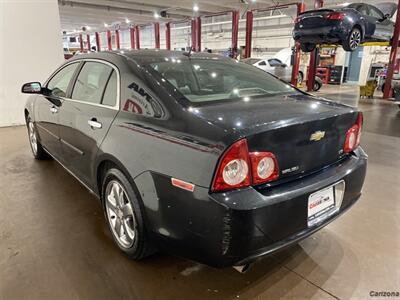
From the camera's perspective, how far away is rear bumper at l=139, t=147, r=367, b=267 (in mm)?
1262

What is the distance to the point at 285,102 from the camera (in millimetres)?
1765

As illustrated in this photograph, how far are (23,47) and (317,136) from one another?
6039 mm

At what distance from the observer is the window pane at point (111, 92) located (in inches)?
74.2

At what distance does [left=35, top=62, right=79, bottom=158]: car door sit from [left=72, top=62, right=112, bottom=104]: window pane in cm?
22

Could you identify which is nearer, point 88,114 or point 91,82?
point 88,114

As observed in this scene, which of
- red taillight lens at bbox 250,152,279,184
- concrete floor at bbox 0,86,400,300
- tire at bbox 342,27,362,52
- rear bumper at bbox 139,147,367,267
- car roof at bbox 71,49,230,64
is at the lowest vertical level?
concrete floor at bbox 0,86,400,300

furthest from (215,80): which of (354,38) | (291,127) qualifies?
(354,38)

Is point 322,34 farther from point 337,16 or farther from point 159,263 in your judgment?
point 159,263

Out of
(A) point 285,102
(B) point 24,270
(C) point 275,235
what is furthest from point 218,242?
(B) point 24,270

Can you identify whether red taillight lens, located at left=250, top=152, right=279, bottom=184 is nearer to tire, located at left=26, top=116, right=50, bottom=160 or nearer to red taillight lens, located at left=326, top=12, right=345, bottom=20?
tire, located at left=26, top=116, right=50, bottom=160

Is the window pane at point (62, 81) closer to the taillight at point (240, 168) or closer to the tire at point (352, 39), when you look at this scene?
the taillight at point (240, 168)

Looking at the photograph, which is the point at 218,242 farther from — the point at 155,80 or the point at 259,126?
the point at 155,80

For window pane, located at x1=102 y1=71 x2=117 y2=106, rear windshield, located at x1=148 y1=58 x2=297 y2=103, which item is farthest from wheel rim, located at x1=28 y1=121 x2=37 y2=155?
rear windshield, located at x1=148 y1=58 x2=297 y2=103

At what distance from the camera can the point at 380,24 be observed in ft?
→ 28.7
